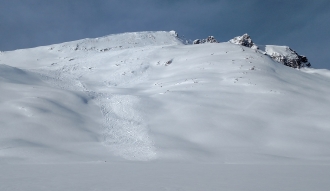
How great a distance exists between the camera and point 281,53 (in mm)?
63688

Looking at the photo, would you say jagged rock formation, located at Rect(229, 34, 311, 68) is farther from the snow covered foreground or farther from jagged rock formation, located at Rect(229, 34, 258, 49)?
the snow covered foreground

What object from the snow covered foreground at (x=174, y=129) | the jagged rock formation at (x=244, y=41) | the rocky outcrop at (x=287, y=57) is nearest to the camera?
the snow covered foreground at (x=174, y=129)

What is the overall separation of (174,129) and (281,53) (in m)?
53.9

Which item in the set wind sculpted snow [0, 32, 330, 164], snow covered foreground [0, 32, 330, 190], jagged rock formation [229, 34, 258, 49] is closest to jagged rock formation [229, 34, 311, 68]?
jagged rock formation [229, 34, 258, 49]

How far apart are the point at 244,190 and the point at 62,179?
5.00 metres

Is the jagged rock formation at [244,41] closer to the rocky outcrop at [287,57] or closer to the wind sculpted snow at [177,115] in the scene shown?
the rocky outcrop at [287,57]

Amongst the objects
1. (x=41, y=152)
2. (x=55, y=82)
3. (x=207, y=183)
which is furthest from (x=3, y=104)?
(x=207, y=183)

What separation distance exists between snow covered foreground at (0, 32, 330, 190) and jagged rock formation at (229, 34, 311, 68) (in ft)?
101

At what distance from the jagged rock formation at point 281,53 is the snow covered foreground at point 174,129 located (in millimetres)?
30853

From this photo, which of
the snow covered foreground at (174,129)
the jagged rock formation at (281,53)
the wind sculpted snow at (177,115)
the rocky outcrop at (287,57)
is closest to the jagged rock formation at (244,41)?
the jagged rock formation at (281,53)

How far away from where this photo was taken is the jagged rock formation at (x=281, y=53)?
6103cm

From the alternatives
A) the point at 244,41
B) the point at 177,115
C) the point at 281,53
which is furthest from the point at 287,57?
the point at 177,115

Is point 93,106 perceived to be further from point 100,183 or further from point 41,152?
point 100,183

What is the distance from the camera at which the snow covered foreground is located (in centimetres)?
860
